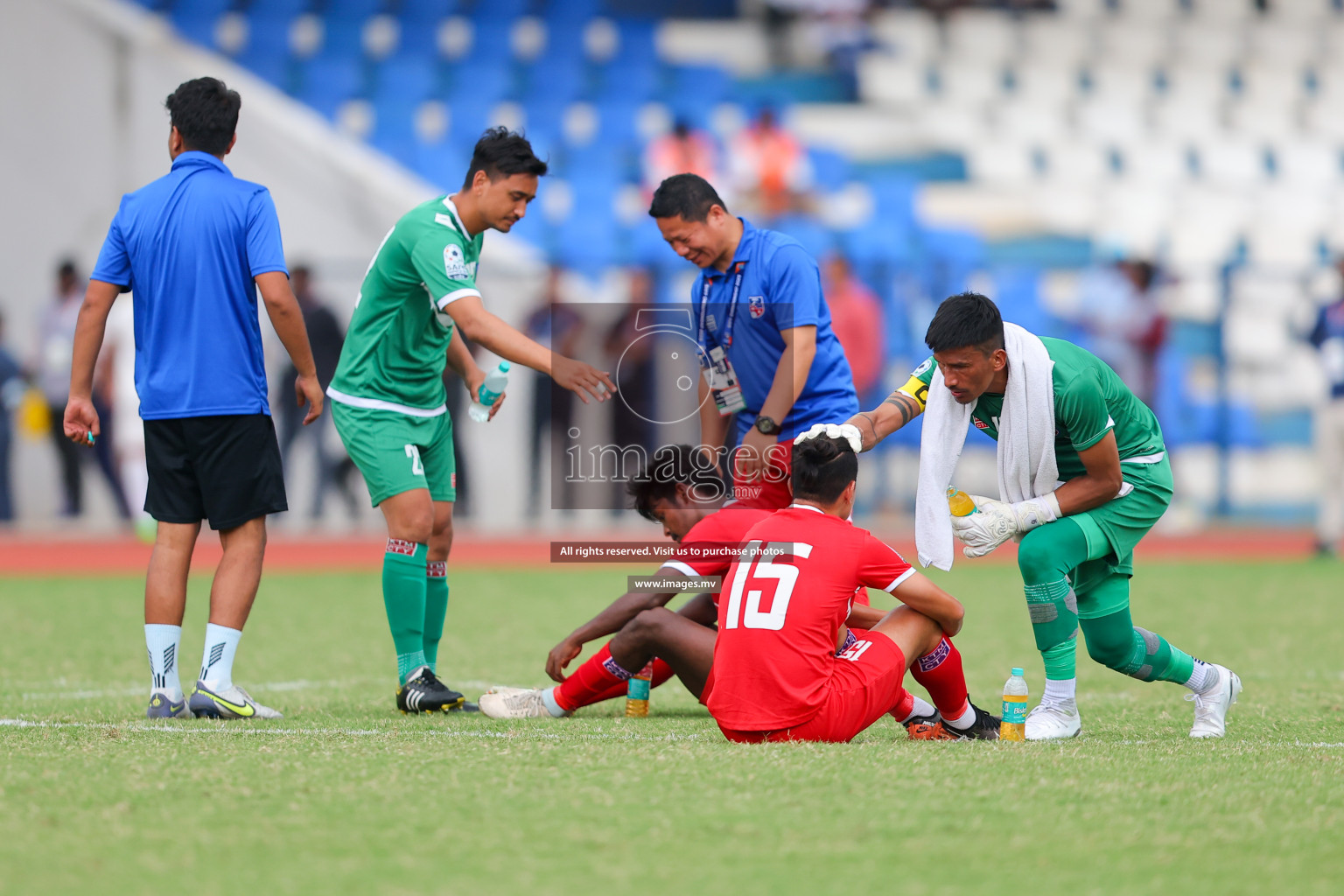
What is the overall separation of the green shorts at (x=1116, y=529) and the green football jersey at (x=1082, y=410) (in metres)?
0.09

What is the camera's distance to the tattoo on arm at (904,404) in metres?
5.33

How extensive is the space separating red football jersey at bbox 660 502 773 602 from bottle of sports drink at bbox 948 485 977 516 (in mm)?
666

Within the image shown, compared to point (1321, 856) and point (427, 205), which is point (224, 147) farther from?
point (1321, 856)

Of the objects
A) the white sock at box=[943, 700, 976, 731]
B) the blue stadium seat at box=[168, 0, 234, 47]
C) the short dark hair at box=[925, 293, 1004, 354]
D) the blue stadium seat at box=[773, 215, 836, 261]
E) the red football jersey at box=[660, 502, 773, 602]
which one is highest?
the blue stadium seat at box=[168, 0, 234, 47]

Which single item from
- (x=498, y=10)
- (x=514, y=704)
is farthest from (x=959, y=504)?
(x=498, y=10)

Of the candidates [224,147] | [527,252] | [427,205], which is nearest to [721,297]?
[427,205]

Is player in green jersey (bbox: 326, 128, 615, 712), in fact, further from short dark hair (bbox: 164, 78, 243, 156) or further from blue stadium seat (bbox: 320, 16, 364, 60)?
blue stadium seat (bbox: 320, 16, 364, 60)

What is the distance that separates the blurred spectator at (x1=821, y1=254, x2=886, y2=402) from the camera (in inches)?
558

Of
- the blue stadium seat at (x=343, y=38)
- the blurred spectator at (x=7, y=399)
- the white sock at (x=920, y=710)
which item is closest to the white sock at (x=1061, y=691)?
the white sock at (x=920, y=710)

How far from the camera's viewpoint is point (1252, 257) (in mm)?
19016

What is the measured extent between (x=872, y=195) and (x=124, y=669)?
44.4 ft

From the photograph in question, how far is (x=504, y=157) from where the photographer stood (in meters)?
5.70

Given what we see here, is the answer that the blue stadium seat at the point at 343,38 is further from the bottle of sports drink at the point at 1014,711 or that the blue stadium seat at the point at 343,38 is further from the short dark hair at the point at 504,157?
the bottle of sports drink at the point at 1014,711

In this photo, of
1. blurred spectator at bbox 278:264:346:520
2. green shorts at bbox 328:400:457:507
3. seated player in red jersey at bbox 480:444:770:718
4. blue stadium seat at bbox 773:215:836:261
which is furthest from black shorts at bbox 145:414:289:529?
blue stadium seat at bbox 773:215:836:261
